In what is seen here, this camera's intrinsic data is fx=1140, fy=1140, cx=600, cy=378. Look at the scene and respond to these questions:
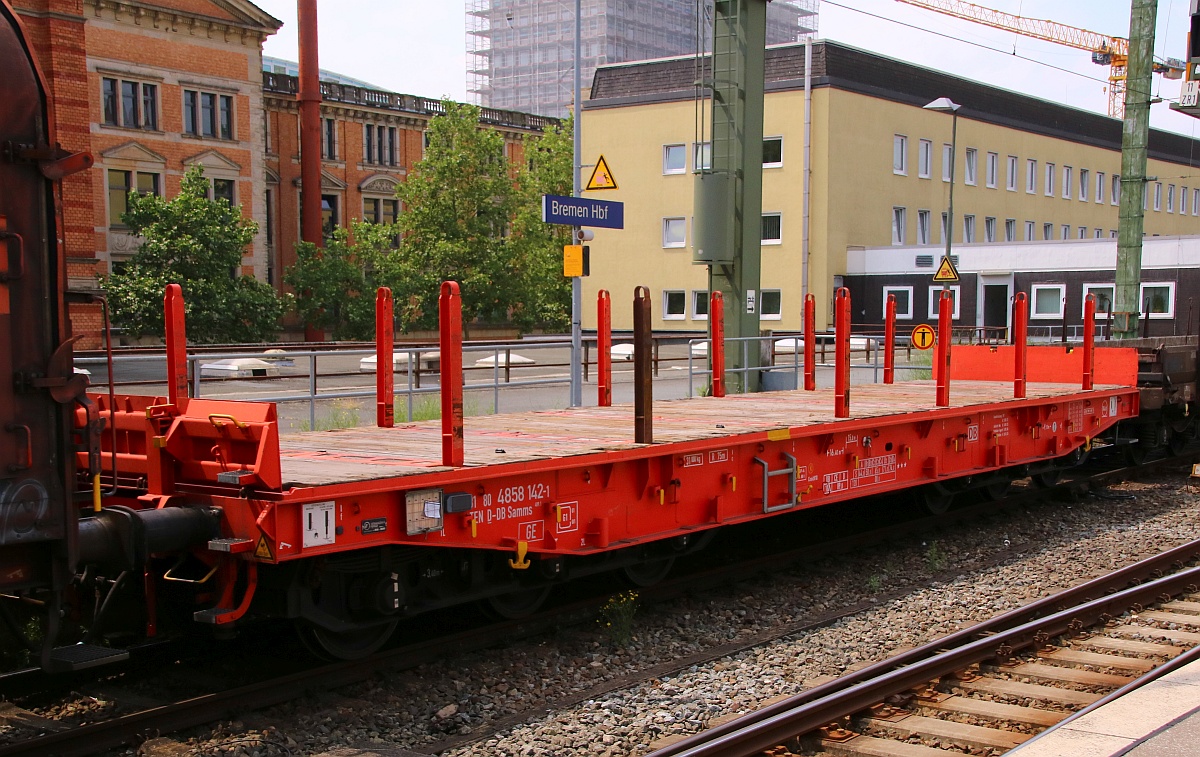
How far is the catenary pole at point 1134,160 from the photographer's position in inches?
691

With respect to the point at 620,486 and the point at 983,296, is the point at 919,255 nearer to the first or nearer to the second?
the point at 983,296

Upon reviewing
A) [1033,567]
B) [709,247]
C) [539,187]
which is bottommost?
[1033,567]

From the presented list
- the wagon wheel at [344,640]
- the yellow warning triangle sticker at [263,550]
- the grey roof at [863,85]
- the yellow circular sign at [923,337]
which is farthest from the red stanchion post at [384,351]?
the grey roof at [863,85]

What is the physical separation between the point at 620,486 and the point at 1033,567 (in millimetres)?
4651

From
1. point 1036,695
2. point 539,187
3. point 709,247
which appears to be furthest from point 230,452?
point 539,187

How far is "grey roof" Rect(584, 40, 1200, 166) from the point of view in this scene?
146 ft

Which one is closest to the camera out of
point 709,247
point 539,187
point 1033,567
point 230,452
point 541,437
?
point 230,452

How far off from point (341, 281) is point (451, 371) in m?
45.2

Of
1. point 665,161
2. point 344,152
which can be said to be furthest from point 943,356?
point 344,152

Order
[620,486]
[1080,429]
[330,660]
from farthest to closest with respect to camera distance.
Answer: [1080,429], [620,486], [330,660]

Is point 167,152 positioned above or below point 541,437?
above

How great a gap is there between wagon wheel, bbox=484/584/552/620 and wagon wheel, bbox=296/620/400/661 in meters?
0.84

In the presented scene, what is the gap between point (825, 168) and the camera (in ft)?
145

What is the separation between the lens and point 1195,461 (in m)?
16.5
